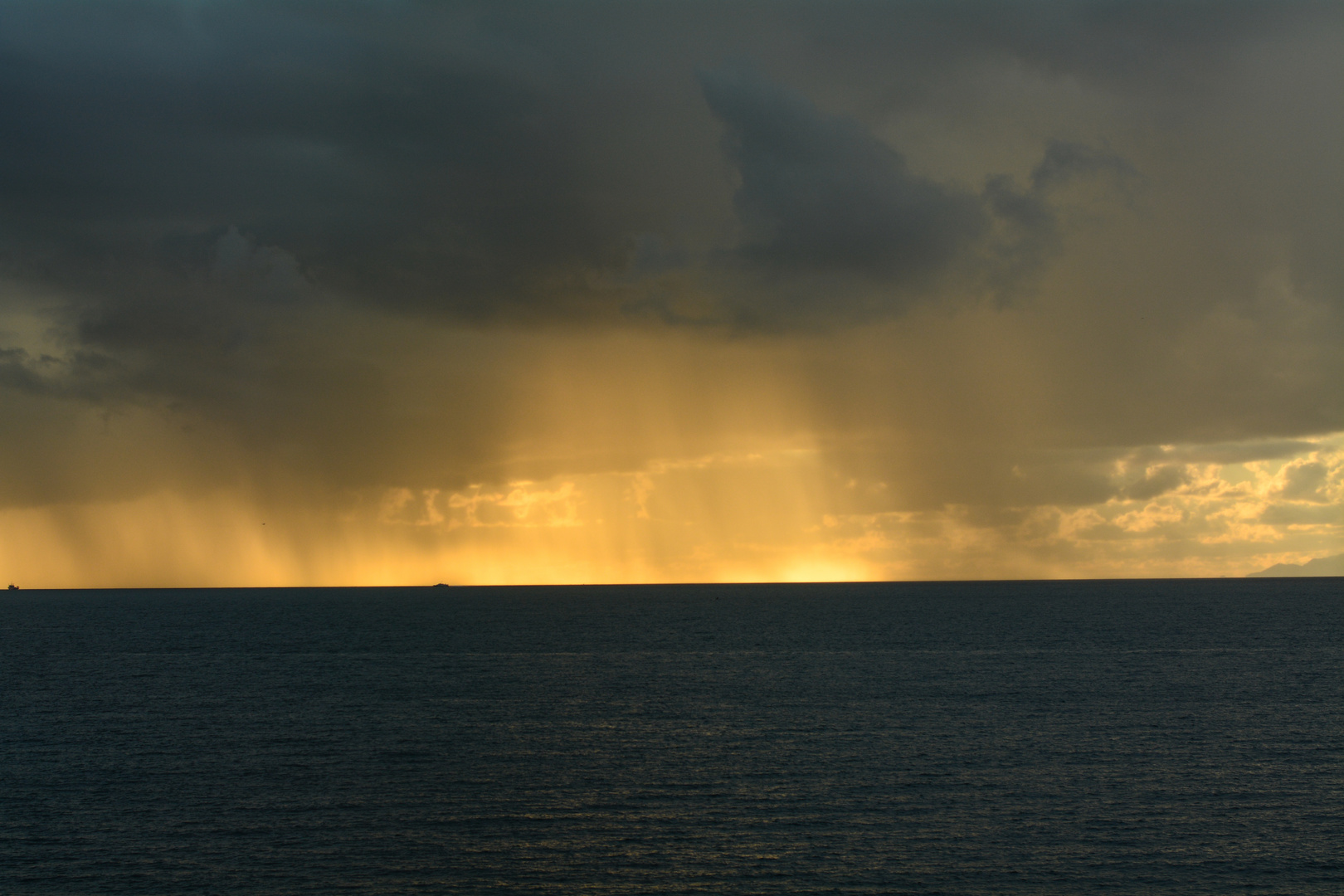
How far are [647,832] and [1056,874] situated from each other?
73.9 feet

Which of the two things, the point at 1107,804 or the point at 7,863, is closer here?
the point at 7,863

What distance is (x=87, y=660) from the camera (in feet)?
538

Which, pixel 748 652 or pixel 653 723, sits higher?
pixel 748 652

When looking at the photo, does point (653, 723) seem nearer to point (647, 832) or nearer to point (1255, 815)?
point (647, 832)

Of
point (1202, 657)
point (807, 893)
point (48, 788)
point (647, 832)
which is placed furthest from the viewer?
point (1202, 657)

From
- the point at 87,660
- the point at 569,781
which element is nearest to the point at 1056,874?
the point at 569,781

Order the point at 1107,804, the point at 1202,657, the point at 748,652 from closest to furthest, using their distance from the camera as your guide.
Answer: the point at 1107,804 → the point at 1202,657 → the point at 748,652

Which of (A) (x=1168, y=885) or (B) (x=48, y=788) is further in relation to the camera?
(B) (x=48, y=788)

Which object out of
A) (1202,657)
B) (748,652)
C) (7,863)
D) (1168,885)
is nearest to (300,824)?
(7,863)

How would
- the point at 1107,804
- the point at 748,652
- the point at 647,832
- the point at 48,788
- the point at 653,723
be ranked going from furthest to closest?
the point at 748,652, the point at 653,723, the point at 48,788, the point at 1107,804, the point at 647,832

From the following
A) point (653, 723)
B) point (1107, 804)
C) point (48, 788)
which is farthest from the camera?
point (653, 723)

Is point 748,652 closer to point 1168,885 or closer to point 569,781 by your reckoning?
point 569,781

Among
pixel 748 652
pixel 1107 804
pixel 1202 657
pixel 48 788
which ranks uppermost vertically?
pixel 748 652

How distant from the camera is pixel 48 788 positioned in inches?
2677
